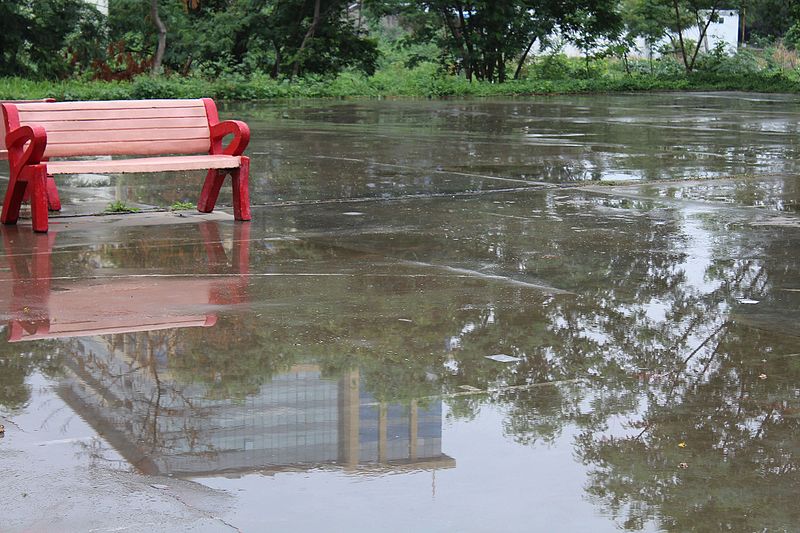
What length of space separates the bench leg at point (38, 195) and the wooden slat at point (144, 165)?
7cm

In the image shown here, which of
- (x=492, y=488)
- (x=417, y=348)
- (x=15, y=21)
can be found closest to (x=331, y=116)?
(x=15, y=21)

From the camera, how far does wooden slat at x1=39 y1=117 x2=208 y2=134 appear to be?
316 inches

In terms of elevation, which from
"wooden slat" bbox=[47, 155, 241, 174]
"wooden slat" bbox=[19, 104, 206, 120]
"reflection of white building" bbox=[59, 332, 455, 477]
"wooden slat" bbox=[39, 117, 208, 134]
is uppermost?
"wooden slat" bbox=[19, 104, 206, 120]

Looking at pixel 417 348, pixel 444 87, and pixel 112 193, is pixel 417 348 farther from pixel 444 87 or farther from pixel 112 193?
pixel 444 87

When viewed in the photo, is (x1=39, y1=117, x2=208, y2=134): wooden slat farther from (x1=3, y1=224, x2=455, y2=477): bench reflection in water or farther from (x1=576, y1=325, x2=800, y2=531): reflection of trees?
(x1=576, y1=325, x2=800, y2=531): reflection of trees

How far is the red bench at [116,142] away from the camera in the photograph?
7.55m

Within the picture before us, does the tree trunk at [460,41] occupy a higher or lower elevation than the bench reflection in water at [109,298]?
higher

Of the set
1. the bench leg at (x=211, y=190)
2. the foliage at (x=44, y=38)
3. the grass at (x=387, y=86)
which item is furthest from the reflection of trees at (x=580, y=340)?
the foliage at (x=44, y=38)

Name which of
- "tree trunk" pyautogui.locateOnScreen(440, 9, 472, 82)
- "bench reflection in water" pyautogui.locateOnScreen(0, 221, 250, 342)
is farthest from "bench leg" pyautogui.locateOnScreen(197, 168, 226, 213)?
"tree trunk" pyautogui.locateOnScreen(440, 9, 472, 82)

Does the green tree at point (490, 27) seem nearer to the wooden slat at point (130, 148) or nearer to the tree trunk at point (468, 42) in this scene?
Result: the tree trunk at point (468, 42)

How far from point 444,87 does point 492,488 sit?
24.9 meters

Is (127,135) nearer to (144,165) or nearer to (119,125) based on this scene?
(119,125)

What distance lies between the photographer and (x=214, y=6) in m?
33.9

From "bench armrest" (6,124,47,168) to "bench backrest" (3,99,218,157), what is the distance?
12cm
